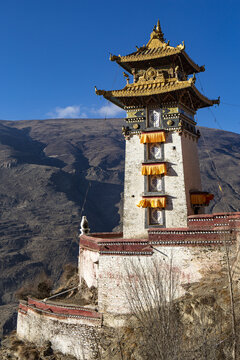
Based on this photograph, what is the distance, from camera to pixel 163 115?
20844mm

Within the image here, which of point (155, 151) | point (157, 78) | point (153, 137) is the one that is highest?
point (157, 78)

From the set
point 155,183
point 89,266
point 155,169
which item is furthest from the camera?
point 155,183

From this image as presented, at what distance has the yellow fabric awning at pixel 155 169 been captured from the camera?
1998cm

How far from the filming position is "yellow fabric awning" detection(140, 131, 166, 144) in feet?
67.0

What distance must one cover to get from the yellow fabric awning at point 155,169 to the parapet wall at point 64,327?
359 inches

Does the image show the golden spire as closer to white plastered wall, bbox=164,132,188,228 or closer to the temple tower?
the temple tower

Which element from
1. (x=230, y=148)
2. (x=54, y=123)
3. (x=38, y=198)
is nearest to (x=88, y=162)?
(x=38, y=198)

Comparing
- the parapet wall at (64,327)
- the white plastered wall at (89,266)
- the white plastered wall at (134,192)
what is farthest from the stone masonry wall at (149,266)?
the white plastered wall at (134,192)

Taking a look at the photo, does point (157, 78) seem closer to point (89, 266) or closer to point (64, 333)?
point (89, 266)

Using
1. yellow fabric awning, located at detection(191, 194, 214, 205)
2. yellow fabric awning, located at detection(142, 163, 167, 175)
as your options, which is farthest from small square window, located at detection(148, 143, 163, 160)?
yellow fabric awning, located at detection(191, 194, 214, 205)

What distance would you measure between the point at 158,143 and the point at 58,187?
8437 centimetres

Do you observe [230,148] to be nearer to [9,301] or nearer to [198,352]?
[9,301]

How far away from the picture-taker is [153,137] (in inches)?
813

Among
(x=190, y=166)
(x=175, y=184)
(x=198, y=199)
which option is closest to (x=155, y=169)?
(x=175, y=184)
